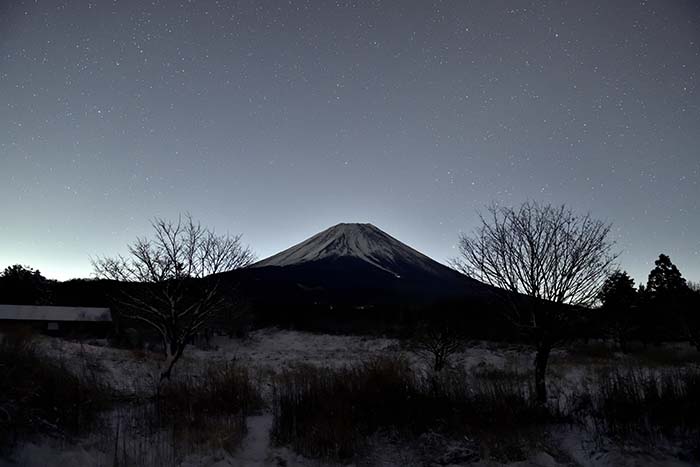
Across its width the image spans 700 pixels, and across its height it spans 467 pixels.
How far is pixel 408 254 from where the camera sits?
9106 cm

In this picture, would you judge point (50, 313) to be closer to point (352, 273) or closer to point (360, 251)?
point (352, 273)

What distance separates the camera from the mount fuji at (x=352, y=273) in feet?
206

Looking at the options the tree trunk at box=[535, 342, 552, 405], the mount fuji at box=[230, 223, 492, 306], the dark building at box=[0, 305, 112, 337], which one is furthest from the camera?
the mount fuji at box=[230, 223, 492, 306]

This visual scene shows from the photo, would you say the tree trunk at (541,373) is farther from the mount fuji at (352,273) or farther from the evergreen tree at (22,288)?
the evergreen tree at (22,288)

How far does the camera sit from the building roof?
40188 mm

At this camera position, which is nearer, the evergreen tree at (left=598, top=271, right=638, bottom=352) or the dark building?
the evergreen tree at (left=598, top=271, right=638, bottom=352)

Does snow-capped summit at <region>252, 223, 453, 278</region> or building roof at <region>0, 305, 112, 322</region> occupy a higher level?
snow-capped summit at <region>252, 223, 453, 278</region>

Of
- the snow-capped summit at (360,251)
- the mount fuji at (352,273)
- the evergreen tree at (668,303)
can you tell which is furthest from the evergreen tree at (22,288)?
the evergreen tree at (668,303)

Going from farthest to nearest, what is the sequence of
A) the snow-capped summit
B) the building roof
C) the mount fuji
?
the snow-capped summit
the mount fuji
the building roof

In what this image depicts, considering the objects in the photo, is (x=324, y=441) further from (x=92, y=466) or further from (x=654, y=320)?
(x=654, y=320)

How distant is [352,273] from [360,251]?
15408mm

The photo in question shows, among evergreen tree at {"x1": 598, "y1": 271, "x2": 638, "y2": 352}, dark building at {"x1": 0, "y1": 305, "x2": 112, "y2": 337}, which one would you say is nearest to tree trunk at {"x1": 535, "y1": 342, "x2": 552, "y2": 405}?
evergreen tree at {"x1": 598, "y1": 271, "x2": 638, "y2": 352}

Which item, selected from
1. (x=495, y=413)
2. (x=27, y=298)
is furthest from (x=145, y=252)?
(x=27, y=298)

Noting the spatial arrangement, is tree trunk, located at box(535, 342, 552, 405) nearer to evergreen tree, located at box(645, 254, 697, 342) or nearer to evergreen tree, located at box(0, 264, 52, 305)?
evergreen tree, located at box(645, 254, 697, 342)
